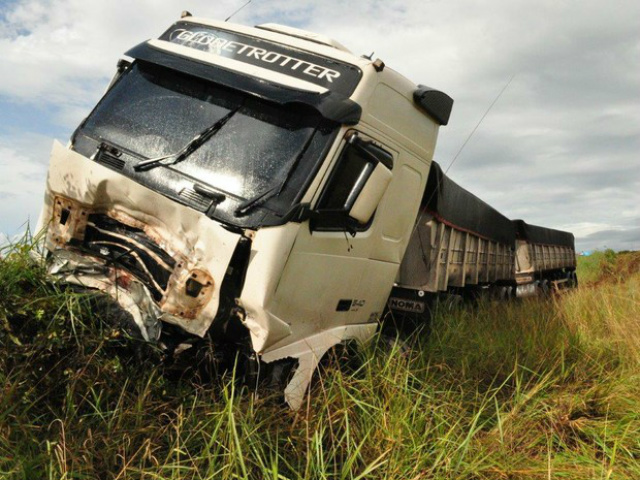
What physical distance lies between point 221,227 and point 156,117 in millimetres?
1376

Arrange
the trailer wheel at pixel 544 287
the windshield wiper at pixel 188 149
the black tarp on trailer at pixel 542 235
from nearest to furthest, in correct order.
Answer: the windshield wiper at pixel 188 149
the black tarp on trailer at pixel 542 235
the trailer wheel at pixel 544 287

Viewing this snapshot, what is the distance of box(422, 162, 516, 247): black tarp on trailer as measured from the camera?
6484 mm

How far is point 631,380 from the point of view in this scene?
516 centimetres

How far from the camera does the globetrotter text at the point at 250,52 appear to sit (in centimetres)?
478

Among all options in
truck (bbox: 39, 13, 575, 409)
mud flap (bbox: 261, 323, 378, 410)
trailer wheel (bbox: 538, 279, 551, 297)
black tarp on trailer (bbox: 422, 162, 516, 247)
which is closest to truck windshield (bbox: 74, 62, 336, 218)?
truck (bbox: 39, 13, 575, 409)

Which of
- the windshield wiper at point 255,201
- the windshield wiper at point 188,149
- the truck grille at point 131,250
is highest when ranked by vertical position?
the windshield wiper at point 188,149

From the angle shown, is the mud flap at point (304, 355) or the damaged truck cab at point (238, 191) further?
the mud flap at point (304, 355)

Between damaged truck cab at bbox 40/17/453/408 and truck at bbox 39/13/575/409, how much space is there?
0.01m

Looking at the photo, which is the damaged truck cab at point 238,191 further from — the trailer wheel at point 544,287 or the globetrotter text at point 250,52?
the trailer wheel at point 544,287

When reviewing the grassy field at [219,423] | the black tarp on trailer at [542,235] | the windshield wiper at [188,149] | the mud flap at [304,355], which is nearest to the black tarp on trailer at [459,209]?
the mud flap at [304,355]

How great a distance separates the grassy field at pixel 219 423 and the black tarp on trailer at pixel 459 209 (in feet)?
7.66

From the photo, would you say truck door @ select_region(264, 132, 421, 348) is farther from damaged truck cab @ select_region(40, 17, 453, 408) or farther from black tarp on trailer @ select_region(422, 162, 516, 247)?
black tarp on trailer @ select_region(422, 162, 516, 247)

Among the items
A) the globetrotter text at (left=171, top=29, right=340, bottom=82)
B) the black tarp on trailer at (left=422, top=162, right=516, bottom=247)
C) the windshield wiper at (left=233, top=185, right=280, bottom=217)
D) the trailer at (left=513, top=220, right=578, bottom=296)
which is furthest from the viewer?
the trailer at (left=513, top=220, right=578, bottom=296)

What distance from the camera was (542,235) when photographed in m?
15.1
